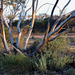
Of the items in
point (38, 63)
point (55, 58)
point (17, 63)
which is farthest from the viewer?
point (17, 63)

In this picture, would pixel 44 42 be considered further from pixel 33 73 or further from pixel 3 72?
pixel 3 72

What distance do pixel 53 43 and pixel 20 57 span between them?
7.40 feet

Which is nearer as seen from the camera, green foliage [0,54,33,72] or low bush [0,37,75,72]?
low bush [0,37,75,72]

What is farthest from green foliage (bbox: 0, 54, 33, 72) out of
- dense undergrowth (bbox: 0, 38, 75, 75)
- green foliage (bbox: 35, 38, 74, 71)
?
green foliage (bbox: 35, 38, 74, 71)

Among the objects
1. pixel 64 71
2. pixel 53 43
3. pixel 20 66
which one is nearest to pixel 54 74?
pixel 64 71

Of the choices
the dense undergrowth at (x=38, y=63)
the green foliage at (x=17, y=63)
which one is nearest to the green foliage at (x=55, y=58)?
the dense undergrowth at (x=38, y=63)

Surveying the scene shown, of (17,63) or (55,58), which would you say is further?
(17,63)

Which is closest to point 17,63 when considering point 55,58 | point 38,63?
point 38,63

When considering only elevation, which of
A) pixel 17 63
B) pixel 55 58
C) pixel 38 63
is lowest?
pixel 17 63

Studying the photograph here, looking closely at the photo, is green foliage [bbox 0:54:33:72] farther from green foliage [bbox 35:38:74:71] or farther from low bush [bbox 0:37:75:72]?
green foliage [bbox 35:38:74:71]

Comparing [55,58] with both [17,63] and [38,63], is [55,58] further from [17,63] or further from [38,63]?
[17,63]

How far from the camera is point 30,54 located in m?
9.24

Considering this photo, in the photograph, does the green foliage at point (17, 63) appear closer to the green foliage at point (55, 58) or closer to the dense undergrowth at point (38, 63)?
the dense undergrowth at point (38, 63)

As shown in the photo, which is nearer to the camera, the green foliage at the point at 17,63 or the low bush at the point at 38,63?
the low bush at the point at 38,63
